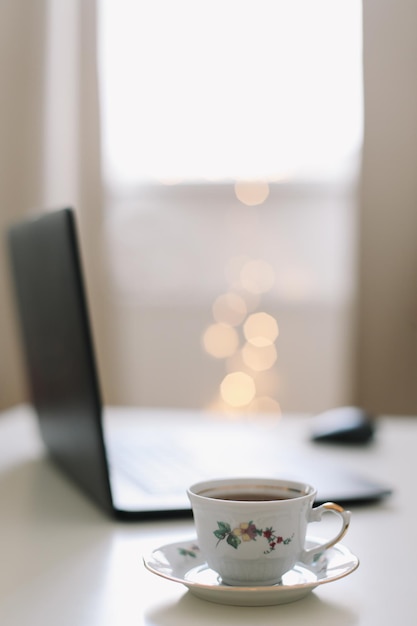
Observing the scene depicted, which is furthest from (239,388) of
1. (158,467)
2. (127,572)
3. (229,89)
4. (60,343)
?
(127,572)

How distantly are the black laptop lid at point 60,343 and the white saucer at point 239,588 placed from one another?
17 cm

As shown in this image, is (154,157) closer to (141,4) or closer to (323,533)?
(141,4)

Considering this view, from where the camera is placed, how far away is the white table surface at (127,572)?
48 centimetres

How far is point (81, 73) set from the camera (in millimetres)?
2408

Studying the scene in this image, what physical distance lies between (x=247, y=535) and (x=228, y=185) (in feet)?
6.23

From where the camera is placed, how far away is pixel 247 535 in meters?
0.50

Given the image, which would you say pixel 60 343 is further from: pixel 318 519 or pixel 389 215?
pixel 389 215

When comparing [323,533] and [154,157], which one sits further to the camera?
[154,157]

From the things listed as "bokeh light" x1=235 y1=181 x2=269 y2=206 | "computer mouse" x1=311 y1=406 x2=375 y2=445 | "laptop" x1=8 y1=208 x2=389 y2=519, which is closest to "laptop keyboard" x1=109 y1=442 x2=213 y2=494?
"laptop" x1=8 y1=208 x2=389 y2=519

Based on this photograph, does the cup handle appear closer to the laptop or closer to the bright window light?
the laptop

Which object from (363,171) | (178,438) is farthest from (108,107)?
(178,438)

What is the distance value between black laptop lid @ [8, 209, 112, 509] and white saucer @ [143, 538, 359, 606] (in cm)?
17

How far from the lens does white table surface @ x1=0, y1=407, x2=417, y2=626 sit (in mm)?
485

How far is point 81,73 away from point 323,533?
6.60 feet
